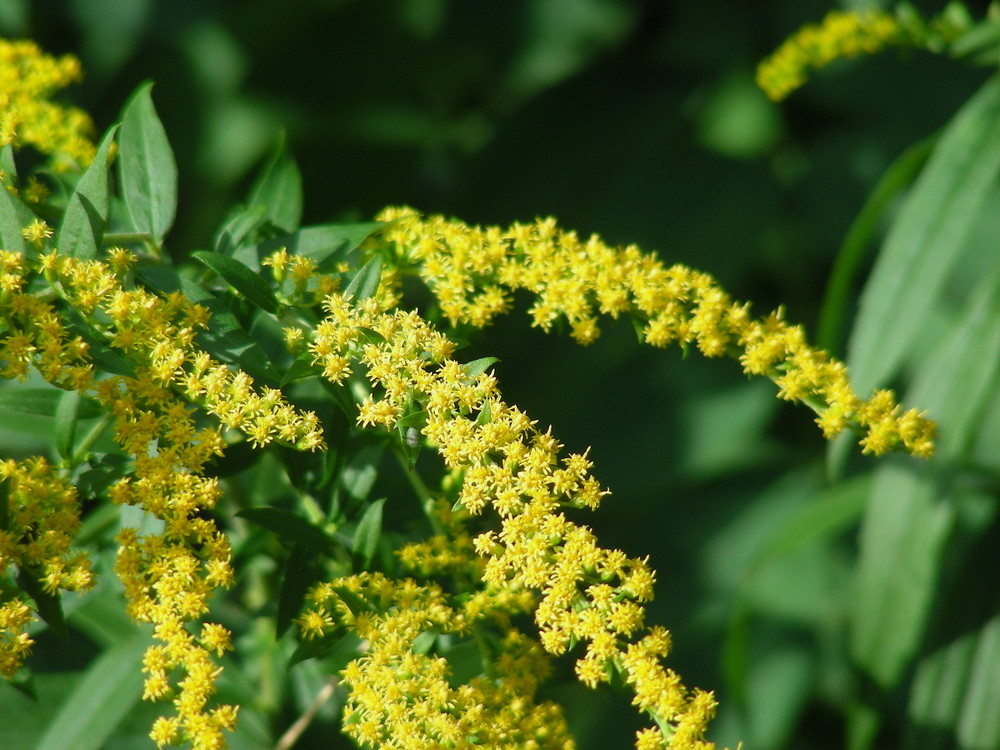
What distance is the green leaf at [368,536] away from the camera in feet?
3.09

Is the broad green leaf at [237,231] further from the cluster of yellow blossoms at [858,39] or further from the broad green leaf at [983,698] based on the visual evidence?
the broad green leaf at [983,698]

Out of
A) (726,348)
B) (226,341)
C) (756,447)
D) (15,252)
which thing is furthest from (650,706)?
(756,447)

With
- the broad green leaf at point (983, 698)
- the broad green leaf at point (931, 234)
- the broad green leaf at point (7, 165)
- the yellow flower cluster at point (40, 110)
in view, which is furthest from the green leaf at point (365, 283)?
the broad green leaf at point (983, 698)

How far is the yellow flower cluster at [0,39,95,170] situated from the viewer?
3.82 ft

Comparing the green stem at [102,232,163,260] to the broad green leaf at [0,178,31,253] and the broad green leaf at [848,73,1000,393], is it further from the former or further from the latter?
the broad green leaf at [848,73,1000,393]

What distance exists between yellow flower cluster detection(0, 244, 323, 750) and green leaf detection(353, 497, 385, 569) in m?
0.10

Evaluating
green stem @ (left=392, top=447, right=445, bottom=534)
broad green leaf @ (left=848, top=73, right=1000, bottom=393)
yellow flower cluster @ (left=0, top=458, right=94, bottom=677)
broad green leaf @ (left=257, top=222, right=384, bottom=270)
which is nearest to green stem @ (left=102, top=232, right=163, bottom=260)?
broad green leaf @ (left=257, top=222, right=384, bottom=270)

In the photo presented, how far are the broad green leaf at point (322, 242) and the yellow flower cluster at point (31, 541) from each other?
12.1 inches

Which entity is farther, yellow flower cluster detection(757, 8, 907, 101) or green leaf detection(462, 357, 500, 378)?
yellow flower cluster detection(757, 8, 907, 101)

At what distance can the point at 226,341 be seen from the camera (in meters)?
0.91

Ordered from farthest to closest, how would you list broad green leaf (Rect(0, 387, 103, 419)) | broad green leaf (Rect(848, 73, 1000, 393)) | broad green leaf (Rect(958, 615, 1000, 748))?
broad green leaf (Rect(958, 615, 1000, 748))
broad green leaf (Rect(848, 73, 1000, 393))
broad green leaf (Rect(0, 387, 103, 419))

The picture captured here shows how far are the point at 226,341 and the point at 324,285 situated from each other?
0.11 m

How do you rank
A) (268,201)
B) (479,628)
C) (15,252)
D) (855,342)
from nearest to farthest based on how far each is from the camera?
(15,252), (479,628), (268,201), (855,342)

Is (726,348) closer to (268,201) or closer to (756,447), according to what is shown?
(268,201)
